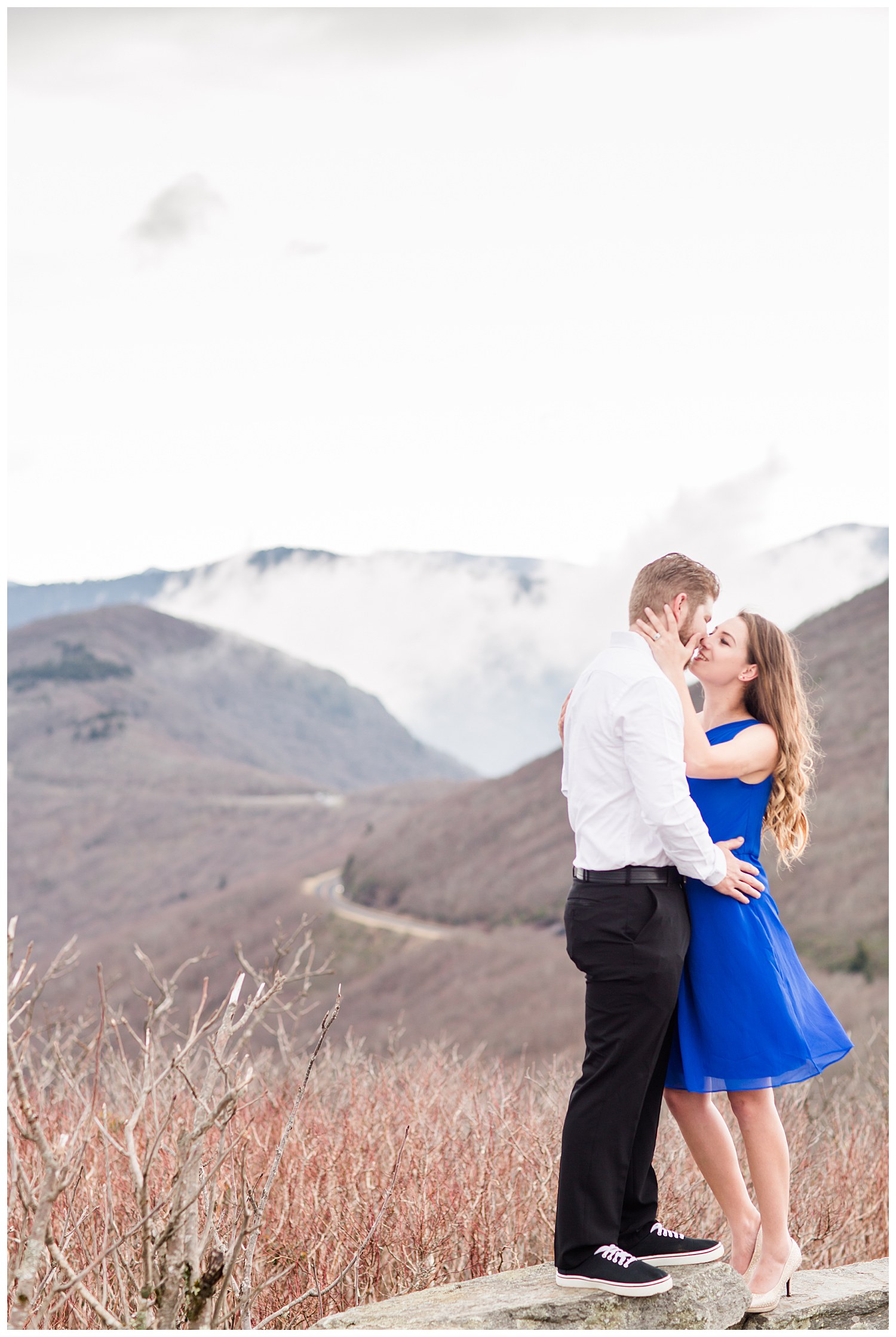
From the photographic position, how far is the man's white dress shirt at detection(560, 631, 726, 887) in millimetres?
3219

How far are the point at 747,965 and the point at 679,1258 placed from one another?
973 millimetres

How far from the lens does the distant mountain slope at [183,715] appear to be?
4523 inches

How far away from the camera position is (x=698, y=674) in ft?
12.5

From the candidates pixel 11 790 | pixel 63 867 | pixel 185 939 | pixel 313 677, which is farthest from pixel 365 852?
pixel 313 677

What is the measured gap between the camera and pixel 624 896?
3320 mm

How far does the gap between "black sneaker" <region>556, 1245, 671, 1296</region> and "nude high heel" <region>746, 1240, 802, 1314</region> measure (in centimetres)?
41

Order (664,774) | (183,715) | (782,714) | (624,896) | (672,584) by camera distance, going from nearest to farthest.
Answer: (664,774)
(624,896)
(672,584)
(782,714)
(183,715)

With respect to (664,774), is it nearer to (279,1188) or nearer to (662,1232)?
(662,1232)

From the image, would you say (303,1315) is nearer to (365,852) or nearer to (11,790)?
(365,852)

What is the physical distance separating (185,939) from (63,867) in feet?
136

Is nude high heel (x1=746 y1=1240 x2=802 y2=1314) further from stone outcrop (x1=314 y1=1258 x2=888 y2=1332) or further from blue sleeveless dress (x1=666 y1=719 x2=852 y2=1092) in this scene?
blue sleeveless dress (x1=666 y1=719 x2=852 y2=1092)

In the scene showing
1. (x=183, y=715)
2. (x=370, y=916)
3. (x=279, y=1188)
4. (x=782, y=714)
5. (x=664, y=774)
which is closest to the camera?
(x=664, y=774)

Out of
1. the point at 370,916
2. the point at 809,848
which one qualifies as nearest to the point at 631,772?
the point at 809,848

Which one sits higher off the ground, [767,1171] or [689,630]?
[689,630]
